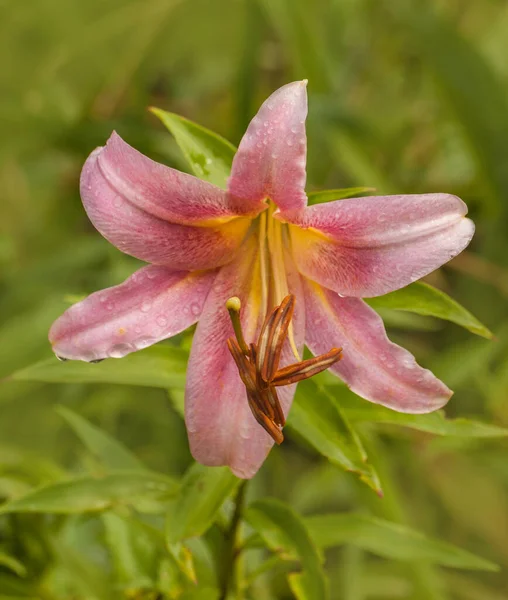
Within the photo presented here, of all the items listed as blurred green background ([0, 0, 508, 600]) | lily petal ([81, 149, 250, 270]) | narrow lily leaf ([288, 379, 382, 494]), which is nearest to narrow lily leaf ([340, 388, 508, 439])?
narrow lily leaf ([288, 379, 382, 494])

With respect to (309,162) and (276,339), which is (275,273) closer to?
(276,339)

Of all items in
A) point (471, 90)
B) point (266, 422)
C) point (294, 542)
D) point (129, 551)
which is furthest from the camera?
point (471, 90)

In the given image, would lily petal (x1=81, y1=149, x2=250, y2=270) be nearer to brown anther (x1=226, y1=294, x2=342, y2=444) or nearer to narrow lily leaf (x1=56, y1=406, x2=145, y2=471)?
brown anther (x1=226, y1=294, x2=342, y2=444)

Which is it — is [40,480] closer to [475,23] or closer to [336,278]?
[336,278]

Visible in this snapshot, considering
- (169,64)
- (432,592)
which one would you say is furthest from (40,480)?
(169,64)

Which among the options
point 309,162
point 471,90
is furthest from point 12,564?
point 471,90

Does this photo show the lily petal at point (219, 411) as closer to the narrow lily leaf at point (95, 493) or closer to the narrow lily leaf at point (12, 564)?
the narrow lily leaf at point (95, 493)
